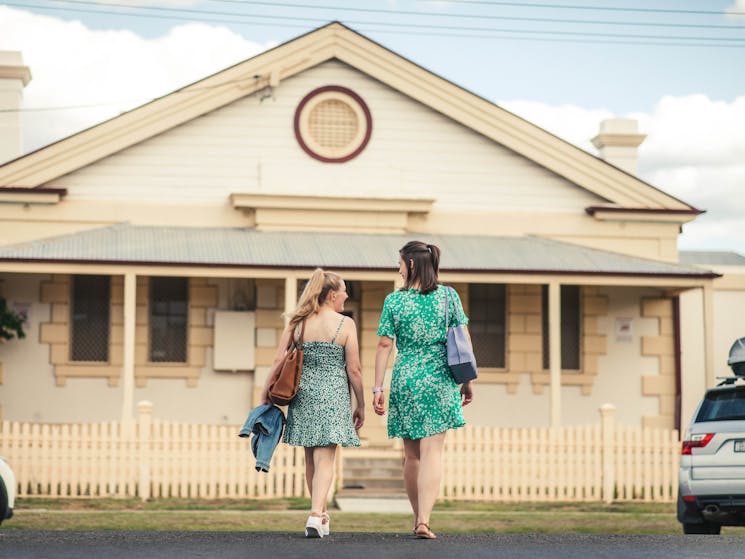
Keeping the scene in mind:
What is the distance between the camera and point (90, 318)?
19.5m

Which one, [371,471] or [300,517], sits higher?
[371,471]

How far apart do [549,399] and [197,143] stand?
21.4ft

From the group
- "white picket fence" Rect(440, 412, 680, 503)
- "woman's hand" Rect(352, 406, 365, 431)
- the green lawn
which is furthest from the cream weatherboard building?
"woman's hand" Rect(352, 406, 365, 431)

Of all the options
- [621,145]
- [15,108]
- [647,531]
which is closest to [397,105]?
[621,145]

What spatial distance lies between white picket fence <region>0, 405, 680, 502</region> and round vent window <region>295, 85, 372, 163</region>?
192 inches

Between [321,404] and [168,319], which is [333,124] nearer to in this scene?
[168,319]

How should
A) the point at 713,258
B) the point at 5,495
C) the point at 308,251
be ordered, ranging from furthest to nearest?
the point at 713,258 < the point at 308,251 < the point at 5,495

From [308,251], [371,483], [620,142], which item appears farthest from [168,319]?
[620,142]

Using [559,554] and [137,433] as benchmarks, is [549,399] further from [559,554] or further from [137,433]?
[559,554]

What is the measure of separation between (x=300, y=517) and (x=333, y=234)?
5.78m

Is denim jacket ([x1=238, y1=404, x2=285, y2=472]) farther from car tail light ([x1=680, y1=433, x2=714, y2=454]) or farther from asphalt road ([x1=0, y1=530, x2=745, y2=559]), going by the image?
car tail light ([x1=680, y1=433, x2=714, y2=454])

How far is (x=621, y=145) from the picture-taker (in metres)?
22.2

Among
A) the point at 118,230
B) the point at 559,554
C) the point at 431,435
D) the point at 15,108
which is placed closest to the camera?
the point at 559,554

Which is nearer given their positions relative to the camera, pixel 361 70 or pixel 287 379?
pixel 287 379
